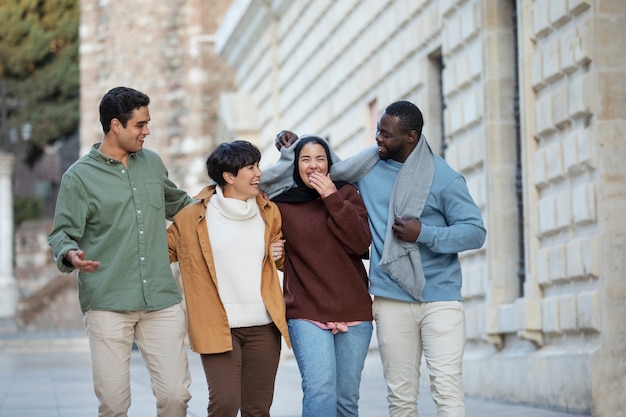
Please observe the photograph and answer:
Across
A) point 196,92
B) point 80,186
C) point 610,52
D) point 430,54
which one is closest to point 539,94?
point 610,52

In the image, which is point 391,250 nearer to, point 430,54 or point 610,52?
point 610,52

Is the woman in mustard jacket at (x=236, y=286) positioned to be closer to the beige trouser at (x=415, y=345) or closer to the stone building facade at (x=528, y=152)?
the beige trouser at (x=415, y=345)

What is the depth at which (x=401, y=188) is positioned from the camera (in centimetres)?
660

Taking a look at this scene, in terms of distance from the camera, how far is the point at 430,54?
13898 millimetres

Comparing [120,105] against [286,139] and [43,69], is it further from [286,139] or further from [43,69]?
[43,69]

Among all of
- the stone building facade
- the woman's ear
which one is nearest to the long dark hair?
the woman's ear

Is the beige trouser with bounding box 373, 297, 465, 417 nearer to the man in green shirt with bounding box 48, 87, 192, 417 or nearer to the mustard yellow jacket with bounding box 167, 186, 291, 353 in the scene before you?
the mustard yellow jacket with bounding box 167, 186, 291, 353

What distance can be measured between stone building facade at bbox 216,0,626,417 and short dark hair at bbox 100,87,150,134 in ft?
13.2

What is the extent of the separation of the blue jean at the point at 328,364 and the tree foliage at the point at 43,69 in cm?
5059

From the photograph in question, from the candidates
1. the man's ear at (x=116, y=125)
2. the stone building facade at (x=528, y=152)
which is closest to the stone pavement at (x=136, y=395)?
the stone building facade at (x=528, y=152)

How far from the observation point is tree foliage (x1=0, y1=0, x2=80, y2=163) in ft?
183

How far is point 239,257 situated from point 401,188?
85cm

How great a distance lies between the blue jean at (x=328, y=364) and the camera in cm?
642

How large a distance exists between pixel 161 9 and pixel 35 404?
21484 mm
